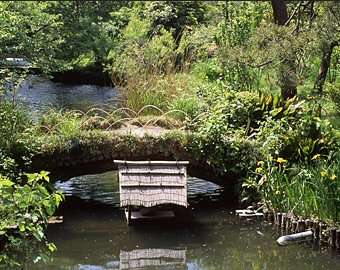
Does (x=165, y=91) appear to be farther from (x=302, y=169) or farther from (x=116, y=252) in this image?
(x=116, y=252)

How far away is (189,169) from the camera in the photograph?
32.0ft

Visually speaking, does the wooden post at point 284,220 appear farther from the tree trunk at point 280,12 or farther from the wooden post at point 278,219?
the tree trunk at point 280,12

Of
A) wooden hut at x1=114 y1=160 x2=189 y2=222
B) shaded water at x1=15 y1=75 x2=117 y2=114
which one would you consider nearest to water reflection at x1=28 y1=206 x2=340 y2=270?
wooden hut at x1=114 y1=160 x2=189 y2=222

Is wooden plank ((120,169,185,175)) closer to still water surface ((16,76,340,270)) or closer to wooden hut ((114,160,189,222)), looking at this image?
wooden hut ((114,160,189,222))

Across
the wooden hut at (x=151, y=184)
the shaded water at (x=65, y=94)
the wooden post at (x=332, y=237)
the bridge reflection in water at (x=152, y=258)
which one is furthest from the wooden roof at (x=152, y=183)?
the shaded water at (x=65, y=94)

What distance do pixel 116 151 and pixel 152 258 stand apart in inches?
95.1

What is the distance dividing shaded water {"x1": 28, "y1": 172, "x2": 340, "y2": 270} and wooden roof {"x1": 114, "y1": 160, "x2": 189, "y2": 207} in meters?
0.39

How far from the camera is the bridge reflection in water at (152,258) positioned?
723 centimetres

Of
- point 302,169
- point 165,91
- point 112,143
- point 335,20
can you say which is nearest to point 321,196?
point 302,169

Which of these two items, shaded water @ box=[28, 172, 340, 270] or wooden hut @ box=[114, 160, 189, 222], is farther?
wooden hut @ box=[114, 160, 189, 222]

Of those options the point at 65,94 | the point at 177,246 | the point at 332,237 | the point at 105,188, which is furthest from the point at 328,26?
the point at 65,94

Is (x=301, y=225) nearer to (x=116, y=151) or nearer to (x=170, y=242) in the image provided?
(x=170, y=242)

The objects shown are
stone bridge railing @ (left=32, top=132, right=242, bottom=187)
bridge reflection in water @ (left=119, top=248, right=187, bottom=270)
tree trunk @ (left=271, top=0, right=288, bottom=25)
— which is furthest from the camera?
tree trunk @ (left=271, top=0, right=288, bottom=25)

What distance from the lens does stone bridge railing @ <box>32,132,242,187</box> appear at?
943cm
